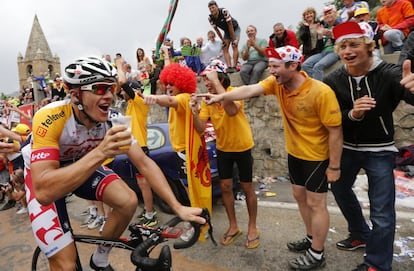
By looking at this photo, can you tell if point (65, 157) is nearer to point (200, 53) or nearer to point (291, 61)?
point (291, 61)

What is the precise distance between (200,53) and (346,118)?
21.4 feet

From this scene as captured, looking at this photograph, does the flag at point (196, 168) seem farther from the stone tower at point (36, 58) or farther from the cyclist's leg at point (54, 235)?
the stone tower at point (36, 58)

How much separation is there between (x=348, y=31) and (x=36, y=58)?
7517cm

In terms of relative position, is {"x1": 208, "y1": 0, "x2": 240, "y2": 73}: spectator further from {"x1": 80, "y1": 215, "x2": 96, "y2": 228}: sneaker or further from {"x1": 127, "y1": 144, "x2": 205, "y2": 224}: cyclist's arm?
{"x1": 127, "y1": 144, "x2": 205, "y2": 224}: cyclist's arm

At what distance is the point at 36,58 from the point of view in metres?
63.0

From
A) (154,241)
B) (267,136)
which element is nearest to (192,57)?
(267,136)

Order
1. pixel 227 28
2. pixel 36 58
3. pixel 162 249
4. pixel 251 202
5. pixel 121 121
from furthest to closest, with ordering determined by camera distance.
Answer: pixel 36 58 → pixel 227 28 → pixel 251 202 → pixel 121 121 → pixel 162 249

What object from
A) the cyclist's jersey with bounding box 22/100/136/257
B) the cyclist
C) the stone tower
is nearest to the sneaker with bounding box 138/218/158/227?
the cyclist

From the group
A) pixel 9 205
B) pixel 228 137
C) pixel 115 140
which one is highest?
pixel 115 140

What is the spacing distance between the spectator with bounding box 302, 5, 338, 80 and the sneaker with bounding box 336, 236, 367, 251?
10.8ft

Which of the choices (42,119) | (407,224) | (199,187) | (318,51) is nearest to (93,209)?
(199,187)

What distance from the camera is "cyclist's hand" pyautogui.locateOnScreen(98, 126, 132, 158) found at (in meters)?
1.55

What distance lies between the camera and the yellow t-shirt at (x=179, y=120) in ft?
11.2

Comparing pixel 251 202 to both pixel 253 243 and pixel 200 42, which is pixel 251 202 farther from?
pixel 200 42
